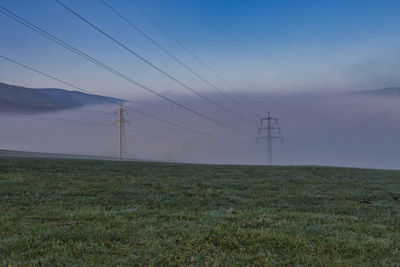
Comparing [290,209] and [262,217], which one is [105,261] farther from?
[290,209]

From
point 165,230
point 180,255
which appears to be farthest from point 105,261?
point 165,230

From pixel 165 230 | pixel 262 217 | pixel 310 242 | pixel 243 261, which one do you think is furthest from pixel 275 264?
pixel 262 217

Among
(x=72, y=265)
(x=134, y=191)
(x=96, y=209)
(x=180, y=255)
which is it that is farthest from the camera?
(x=134, y=191)

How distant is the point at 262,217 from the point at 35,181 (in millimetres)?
14314

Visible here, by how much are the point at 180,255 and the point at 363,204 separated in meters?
11.0

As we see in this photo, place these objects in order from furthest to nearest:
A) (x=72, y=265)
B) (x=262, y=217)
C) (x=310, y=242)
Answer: (x=262, y=217) → (x=310, y=242) → (x=72, y=265)

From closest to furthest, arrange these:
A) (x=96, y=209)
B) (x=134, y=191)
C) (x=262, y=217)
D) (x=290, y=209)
Result: (x=262, y=217) → (x=96, y=209) → (x=290, y=209) → (x=134, y=191)

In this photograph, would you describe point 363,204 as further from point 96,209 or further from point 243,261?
point 96,209

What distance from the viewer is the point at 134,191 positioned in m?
15.5

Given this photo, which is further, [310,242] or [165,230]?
[165,230]

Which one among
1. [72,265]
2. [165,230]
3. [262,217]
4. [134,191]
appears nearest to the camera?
[72,265]

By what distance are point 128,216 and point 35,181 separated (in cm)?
1098

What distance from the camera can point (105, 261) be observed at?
6.00m

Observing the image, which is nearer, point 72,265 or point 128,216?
point 72,265
